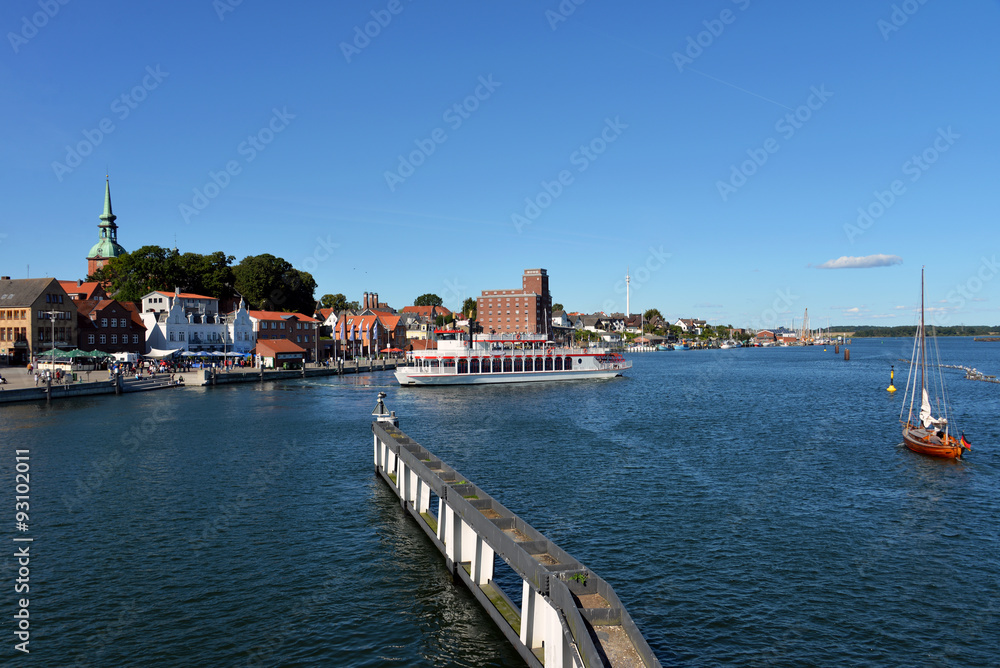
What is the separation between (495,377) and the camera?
95500mm

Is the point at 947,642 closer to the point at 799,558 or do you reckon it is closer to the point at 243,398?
the point at 799,558

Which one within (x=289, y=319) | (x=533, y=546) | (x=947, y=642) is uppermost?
(x=289, y=319)

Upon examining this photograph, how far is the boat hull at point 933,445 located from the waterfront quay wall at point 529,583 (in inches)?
1161

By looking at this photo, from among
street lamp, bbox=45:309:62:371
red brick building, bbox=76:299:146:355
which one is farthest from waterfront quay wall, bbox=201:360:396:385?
street lamp, bbox=45:309:62:371

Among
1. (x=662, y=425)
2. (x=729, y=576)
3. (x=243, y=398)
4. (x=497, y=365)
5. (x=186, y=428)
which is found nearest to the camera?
(x=729, y=576)

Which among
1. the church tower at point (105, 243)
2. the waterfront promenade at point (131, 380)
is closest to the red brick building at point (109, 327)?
the waterfront promenade at point (131, 380)

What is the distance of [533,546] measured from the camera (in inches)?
634

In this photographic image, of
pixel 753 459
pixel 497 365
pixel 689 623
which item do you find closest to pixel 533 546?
pixel 689 623

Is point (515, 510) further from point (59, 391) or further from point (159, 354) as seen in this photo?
point (159, 354)

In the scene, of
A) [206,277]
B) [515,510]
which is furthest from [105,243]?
[515,510]

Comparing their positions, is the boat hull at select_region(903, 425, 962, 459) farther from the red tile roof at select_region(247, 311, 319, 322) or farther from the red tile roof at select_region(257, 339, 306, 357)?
the red tile roof at select_region(247, 311, 319, 322)

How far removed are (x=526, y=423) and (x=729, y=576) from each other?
34.2 metres

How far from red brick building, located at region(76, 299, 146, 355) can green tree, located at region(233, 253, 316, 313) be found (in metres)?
26.8

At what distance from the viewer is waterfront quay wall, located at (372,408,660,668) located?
1193 centimetres
